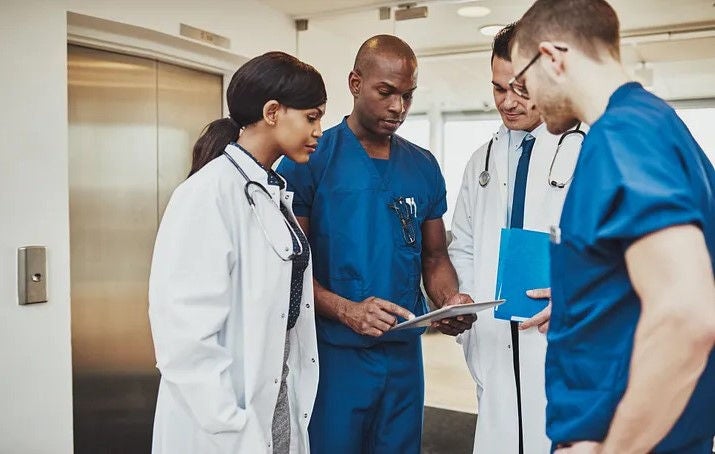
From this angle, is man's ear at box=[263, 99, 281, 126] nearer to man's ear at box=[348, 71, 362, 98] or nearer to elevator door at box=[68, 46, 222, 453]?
man's ear at box=[348, 71, 362, 98]

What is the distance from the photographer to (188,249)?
1391 mm

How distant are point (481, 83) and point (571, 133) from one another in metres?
4.96

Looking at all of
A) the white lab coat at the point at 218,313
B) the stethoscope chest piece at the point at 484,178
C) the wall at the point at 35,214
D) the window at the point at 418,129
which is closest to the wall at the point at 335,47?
the wall at the point at 35,214

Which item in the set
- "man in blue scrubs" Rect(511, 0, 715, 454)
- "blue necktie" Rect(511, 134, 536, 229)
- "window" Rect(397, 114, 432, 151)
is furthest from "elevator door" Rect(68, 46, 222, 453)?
"window" Rect(397, 114, 432, 151)

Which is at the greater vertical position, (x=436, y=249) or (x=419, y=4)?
(x=419, y=4)

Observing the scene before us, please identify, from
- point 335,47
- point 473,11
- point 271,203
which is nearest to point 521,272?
point 271,203

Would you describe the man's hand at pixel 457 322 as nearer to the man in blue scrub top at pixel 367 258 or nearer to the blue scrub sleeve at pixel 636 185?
the man in blue scrub top at pixel 367 258

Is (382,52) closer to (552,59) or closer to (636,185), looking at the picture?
(552,59)

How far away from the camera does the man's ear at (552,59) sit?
1.03 metres

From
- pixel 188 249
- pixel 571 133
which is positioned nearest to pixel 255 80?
pixel 188 249

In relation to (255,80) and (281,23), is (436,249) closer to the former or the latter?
(255,80)

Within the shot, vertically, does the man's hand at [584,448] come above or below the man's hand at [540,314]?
below

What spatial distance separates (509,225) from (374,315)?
53 centimetres

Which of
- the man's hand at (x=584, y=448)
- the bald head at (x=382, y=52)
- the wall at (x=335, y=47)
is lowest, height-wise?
the man's hand at (x=584, y=448)
